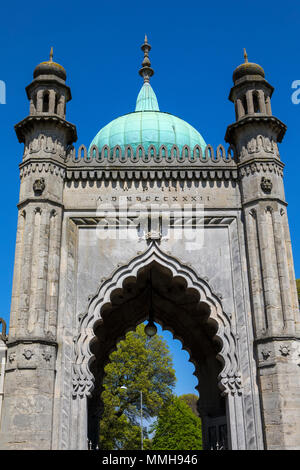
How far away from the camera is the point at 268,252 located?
50.2ft

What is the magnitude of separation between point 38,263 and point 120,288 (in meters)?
2.43

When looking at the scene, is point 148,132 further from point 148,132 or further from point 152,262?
point 152,262

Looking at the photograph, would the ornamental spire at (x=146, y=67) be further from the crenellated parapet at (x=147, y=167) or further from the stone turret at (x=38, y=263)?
the crenellated parapet at (x=147, y=167)

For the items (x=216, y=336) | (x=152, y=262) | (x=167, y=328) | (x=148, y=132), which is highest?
(x=148, y=132)

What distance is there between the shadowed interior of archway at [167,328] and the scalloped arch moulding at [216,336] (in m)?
1.68

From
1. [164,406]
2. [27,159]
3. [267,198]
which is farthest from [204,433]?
[164,406]

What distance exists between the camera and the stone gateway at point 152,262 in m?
13.8

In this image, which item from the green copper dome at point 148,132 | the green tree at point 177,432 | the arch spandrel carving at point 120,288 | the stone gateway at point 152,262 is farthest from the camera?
the green tree at point 177,432

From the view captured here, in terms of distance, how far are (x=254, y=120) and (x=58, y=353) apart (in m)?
9.12

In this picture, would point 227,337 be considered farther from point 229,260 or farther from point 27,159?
point 27,159

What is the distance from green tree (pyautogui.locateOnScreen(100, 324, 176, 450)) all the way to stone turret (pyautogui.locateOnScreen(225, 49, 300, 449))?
20621 millimetres

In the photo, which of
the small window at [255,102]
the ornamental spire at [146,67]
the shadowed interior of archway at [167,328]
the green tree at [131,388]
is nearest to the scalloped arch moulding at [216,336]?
the shadowed interior of archway at [167,328]

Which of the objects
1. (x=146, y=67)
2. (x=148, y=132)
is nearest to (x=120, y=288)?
(x=148, y=132)

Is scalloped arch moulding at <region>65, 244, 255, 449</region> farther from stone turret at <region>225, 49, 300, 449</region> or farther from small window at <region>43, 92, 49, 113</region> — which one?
small window at <region>43, 92, 49, 113</region>
